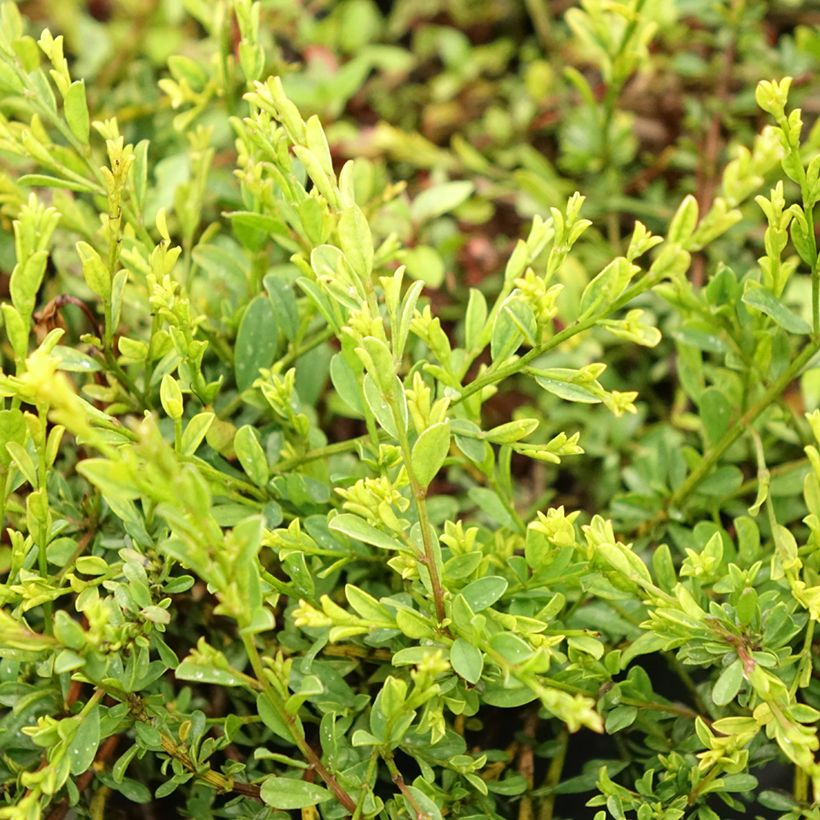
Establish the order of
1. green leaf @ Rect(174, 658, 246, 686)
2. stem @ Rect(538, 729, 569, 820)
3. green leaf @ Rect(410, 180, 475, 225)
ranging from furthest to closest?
1. green leaf @ Rect(410, 180, 475, 225)
2. stem @ Rect(538, 729, 569, 820)
3. green leaf @ Rect(174, 658, 246, 686)

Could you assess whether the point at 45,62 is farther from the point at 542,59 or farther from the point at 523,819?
the point at 523,819

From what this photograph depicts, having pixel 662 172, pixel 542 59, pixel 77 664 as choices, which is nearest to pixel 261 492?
pixel 77 664

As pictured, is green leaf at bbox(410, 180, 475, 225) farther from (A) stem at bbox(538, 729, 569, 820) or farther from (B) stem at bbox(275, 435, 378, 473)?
(A) stem at bbox(538, 729, 569, 820)

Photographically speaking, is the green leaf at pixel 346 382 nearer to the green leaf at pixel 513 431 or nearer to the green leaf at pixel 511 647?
the green leaf at pixel 513 431

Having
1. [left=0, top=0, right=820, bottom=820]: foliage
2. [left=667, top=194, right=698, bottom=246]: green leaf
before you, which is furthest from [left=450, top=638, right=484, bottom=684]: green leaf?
[left=667, top=194, right=698, bottom=246]: green leaf

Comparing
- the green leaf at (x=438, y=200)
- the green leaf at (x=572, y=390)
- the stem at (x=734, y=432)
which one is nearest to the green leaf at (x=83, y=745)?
the green leaf at (x=572, y=390)
